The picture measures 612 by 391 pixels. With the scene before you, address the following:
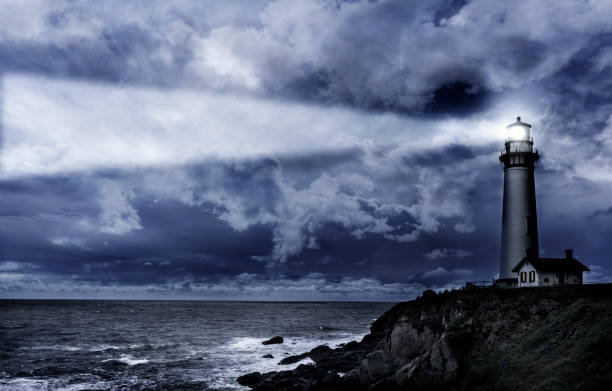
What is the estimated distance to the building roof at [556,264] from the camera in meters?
34.4

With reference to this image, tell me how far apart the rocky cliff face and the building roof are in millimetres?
7736

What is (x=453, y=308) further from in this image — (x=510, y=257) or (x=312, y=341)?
(x=312, y=341)

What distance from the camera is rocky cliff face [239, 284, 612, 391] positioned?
1988 cm

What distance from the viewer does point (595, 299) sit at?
22.5 meters

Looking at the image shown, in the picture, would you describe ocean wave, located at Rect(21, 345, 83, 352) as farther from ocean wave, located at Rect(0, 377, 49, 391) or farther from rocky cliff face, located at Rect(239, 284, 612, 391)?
rocky cliff face, located at Rect(239, 284, 612, 391)

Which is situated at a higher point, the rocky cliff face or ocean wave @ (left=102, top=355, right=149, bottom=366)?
the rocky cliff face

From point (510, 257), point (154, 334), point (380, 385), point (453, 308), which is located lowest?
point (154, 334)

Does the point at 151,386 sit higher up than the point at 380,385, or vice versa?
the point at 380,385

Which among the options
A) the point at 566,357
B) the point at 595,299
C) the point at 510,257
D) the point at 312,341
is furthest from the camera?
the point at 312,341

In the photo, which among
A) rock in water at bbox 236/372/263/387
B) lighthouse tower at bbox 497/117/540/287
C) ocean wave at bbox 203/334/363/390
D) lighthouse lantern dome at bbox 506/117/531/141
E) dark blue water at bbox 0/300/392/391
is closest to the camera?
rock in water at bbox 236/372/263/387

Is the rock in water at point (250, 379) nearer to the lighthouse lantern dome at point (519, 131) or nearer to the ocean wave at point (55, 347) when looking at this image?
the ocean wave at point (55, 347)

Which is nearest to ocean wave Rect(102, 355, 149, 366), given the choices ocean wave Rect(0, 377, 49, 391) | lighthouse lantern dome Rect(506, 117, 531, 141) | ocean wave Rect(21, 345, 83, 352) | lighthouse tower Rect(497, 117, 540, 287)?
ocean wave Rect(0, 377, 49, 391)

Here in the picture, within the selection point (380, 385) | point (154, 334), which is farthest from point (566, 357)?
point (154, 334)

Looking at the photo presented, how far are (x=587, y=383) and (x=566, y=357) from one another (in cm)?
243
